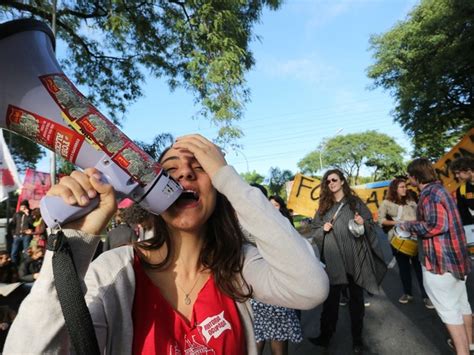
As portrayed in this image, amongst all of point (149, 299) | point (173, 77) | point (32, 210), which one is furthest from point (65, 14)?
point (149, 299)

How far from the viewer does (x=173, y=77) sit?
7.02 m

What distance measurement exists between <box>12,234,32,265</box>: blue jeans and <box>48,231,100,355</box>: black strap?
28.3 feet

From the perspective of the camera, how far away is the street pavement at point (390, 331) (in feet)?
10.8

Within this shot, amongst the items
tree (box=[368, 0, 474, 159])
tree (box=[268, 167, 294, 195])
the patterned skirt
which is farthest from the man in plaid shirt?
tree (box=[268, 167, 294, 195])

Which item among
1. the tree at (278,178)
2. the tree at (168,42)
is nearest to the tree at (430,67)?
the tree at (168,42)

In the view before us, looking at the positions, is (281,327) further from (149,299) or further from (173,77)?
(173,77)

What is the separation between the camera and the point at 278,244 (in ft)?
3.37

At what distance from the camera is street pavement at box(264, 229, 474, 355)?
3.30 m

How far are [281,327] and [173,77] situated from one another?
17.9 ft

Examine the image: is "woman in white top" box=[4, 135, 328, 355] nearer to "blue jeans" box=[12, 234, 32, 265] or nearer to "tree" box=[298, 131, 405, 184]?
"blue jeans" box=[12, 234, 32, 265]

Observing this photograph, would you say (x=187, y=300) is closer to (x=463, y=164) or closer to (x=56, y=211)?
(x=56, y=211)

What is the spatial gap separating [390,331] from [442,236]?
1.42 m

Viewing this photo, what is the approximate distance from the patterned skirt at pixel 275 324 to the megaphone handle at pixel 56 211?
2449 mm

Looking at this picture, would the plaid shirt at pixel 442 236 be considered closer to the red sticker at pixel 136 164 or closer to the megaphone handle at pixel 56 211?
the red sticker at pixel 136 164
